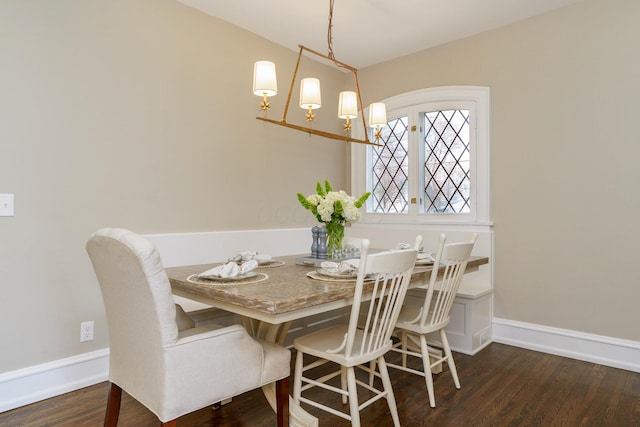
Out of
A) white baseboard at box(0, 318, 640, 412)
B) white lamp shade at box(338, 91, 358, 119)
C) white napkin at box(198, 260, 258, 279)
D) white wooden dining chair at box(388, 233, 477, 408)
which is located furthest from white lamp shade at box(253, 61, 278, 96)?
white baseboard at box(0, 318, 640, 412)

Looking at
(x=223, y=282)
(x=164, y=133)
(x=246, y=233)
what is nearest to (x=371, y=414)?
(x=223, y=282)

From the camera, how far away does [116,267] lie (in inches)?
55.9

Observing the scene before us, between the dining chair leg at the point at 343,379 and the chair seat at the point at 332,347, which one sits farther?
the dining chair leg at the point at 343,379

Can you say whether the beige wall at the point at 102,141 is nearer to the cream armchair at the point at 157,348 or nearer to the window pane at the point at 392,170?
the cream armchair at the point at 157,348

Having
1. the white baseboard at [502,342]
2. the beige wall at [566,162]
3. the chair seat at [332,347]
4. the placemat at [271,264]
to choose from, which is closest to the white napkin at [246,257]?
the placemat at [271,264]

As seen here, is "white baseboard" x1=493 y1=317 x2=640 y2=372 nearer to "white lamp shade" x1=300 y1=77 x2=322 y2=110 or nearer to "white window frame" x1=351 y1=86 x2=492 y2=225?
"white window frame" x1=351 y1=86 x2=492 y2=225

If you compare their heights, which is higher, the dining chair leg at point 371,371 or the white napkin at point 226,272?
the white napkin at point 226,272

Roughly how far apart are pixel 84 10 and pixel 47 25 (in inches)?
9.8

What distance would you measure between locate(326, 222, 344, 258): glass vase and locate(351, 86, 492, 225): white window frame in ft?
5.04

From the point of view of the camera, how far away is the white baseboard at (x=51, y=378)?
2.12 m

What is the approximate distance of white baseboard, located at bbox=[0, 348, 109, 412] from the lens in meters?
2.12

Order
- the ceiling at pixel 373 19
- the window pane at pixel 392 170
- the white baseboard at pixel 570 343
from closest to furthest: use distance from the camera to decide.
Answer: the white baseboard at pixel 570 343 < the ceiling at pixel 373 19 < the window pane at pixel 392 170

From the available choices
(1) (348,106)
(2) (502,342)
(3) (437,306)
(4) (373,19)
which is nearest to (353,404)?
(3) (437,306)

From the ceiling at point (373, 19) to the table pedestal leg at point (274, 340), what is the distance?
88.8 inches
